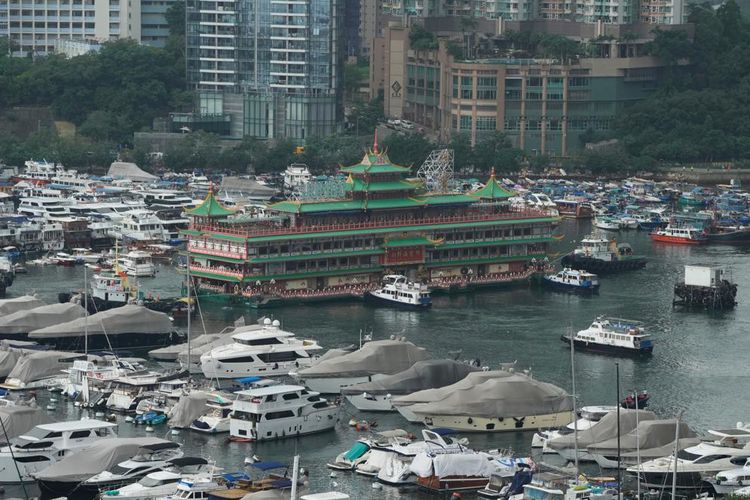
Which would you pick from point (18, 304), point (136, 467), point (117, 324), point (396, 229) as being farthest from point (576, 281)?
point (136, 467)

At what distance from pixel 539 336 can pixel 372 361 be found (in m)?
9.87

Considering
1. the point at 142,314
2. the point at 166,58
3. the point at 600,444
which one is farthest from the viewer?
the point at 166,58

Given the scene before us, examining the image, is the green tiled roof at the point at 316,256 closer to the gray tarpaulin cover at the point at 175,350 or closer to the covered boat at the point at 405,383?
the gray tarpaulin cover at the point at 175,350

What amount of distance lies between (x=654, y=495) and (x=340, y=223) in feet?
102

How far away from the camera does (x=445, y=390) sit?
5312cm

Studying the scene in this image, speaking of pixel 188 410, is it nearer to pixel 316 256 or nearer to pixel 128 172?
pixel 316 256

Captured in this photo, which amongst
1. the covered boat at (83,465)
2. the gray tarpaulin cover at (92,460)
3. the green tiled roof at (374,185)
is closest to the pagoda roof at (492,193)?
the green tiled roof at (374,185)

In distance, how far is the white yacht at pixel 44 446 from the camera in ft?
154

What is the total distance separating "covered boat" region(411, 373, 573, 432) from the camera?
5203cm

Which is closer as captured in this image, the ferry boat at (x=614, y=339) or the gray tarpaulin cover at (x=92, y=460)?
the gray tarpaulin cover at (x=92, y=460)

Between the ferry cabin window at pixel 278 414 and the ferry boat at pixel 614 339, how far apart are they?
→ 1291 cm

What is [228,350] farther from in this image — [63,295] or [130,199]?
[130,199]

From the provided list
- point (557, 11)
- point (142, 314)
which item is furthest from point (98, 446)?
point (557, 11)

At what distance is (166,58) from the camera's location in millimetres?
116562
